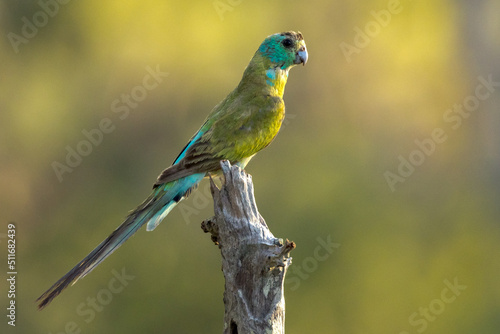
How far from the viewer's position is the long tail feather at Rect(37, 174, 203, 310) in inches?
205

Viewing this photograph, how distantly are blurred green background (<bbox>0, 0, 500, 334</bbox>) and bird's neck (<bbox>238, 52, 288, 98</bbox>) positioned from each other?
3859 mm

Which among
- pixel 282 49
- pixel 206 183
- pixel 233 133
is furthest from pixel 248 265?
pixel 206 183

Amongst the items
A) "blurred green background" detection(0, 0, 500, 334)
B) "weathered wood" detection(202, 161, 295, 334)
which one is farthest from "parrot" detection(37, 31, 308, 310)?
"blurred green background" detection(0, 0, 500, 334)

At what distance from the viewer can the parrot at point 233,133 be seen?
238 inches

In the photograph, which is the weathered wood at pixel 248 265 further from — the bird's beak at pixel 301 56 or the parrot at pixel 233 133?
the bird's beak at pixel 301 56

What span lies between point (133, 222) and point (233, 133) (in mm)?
1221

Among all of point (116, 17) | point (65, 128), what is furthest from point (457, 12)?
point (65, 128)

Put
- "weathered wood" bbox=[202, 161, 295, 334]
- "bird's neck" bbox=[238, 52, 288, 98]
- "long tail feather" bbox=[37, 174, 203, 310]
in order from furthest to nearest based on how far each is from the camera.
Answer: "bird's neck" bbox=[238, 52, 288, 98]
"long tail feather" bbox=[37, 174, 203, 310]
"weathered wood" bbox=[202, 161, 295, 334]

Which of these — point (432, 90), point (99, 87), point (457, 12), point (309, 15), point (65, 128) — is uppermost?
point (457, 12)

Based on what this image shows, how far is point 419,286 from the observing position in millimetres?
12852

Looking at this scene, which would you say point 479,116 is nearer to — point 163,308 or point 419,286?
point 419,286

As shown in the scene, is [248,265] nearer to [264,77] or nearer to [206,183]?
[264,77]

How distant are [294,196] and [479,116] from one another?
20.7 feet

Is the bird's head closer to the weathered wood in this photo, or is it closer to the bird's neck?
the bird's neck
